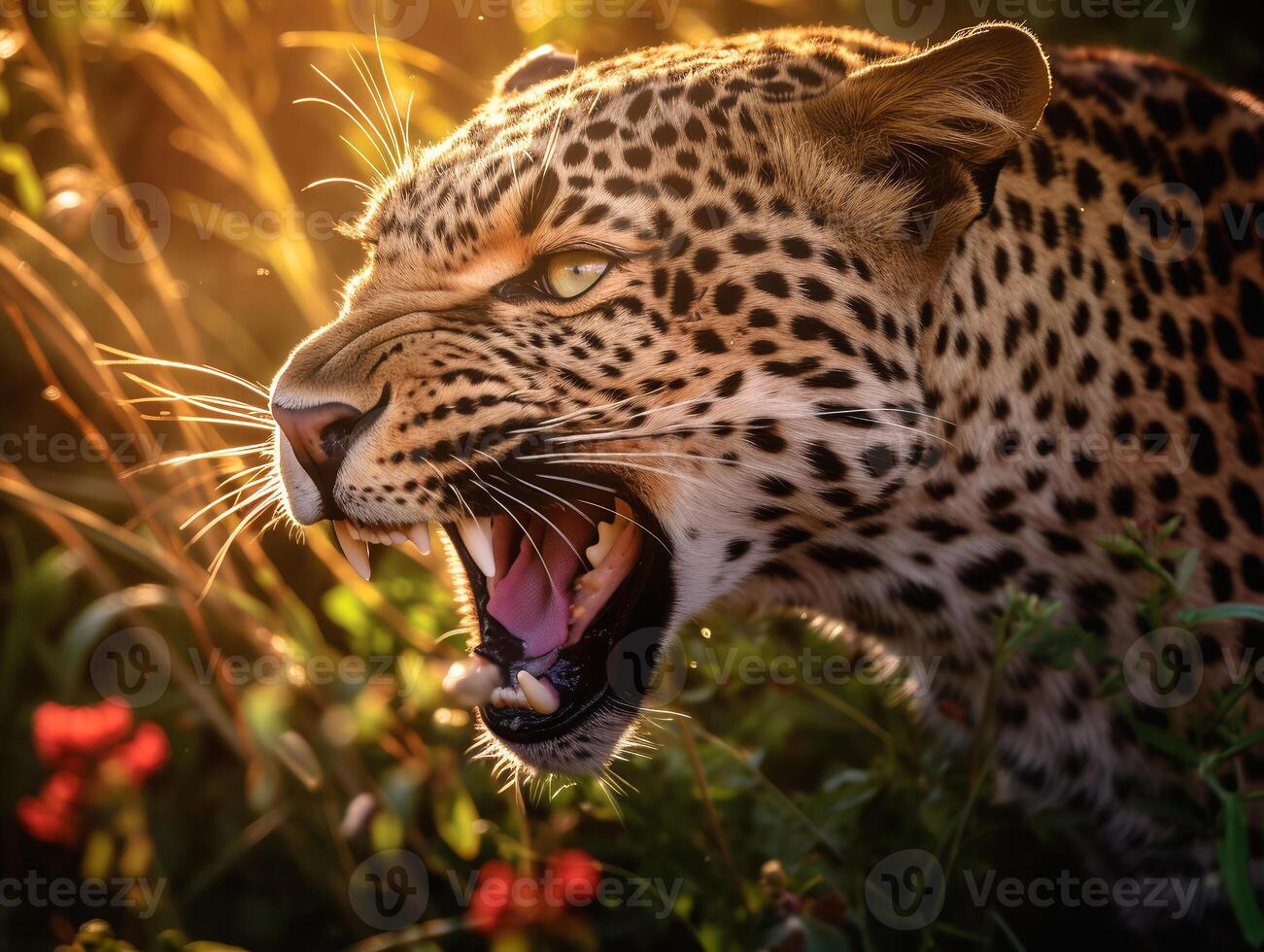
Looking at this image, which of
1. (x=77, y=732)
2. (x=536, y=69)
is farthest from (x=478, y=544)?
(x=536, y=69)

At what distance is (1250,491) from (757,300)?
3.72 feet

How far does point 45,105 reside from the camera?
15.0 feet

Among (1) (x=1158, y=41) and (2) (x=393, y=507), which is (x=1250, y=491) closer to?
(2) (x=393, y=507)

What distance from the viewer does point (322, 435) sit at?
203cm

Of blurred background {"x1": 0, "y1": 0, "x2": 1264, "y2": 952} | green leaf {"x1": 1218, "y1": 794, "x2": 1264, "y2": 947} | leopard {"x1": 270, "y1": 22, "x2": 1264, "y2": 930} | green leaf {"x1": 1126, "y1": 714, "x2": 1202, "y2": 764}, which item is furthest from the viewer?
blurred background {"x1": 0, "y1": 0, "x2": 1264, "y2": 952}

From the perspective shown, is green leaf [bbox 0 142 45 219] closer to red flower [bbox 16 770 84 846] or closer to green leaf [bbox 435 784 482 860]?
red flower [bbox 16 770 84 846]

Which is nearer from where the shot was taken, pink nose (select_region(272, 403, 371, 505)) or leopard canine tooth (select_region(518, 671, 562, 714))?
pink nose (select_region(272, 403, 371, 505))

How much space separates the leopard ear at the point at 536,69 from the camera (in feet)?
9.31

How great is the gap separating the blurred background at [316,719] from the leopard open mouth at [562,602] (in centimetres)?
15

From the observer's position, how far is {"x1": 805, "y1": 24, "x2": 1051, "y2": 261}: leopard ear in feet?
6.46

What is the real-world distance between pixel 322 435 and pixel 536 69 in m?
1.27

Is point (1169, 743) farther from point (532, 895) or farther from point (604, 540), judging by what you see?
point (532, 895)

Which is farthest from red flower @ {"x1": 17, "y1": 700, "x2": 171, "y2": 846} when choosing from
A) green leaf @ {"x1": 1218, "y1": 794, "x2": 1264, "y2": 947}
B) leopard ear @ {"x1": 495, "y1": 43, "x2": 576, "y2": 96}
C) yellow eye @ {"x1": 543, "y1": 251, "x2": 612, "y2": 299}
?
green leaf @ {"x1": 1218, "y1": 794, "x2": 1264, "y2": 947}

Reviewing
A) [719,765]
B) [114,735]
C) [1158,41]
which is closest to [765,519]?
[719,765]
